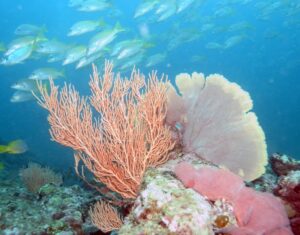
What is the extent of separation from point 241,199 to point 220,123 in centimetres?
136

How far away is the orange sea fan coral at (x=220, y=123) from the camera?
3707 millimetres

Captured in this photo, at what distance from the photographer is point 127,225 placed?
249 centimetres

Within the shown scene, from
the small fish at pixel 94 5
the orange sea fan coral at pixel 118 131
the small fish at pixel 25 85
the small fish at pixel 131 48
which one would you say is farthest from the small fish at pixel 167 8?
the orange sea fan coral at pixel 118 131

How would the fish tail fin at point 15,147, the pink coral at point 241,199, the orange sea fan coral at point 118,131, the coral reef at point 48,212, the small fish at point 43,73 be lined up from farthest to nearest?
1. the small fish at point 43,73
2. the fish tail fin at point 15,147
3. the coral reef at point 48,212
4. the orange sea fan coral at point 118,131
5. the pink coral at point 241,199

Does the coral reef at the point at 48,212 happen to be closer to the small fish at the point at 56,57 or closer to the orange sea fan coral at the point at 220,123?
the orange sea fan coral at the point at 220,123

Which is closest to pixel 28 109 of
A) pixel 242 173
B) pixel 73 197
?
pixel 73 197

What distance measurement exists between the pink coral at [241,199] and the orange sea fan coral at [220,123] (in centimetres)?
92

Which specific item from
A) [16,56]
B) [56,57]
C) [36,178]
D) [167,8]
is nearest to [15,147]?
[36,178]

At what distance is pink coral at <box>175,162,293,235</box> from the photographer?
247 cm

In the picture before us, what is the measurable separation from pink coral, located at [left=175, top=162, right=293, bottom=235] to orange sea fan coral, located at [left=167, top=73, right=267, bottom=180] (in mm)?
918

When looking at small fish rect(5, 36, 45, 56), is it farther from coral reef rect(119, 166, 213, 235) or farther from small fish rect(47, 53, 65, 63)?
coral reef rect(119, 166, 213, 235)

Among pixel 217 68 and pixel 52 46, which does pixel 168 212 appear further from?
pixel 217 68

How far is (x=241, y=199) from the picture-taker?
8.73ft

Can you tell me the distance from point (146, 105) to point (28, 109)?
103ft
